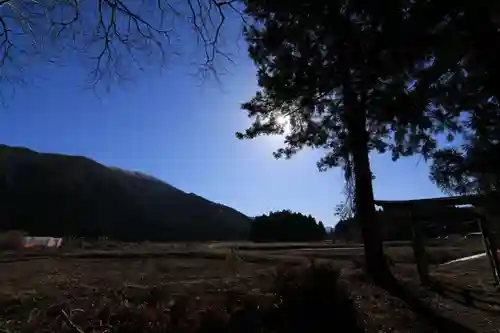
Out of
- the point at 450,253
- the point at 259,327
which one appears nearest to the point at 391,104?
the point at 259,327

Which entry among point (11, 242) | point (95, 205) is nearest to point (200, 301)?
point (11, 242)

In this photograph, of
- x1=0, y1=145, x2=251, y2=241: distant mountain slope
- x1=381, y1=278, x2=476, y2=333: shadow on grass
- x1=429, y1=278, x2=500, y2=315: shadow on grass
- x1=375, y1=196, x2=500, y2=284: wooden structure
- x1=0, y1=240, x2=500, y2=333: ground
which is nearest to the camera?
x1=0, y1=240, x2=500, y2=333: ground

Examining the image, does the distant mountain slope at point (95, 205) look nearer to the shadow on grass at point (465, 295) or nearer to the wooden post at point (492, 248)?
the wooden post at point (492, 248)

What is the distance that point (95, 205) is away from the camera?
62.7 m

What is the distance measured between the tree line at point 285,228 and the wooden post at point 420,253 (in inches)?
1171

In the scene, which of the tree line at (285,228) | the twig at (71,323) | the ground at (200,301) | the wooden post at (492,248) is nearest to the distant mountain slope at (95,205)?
the tree line at (285,228)

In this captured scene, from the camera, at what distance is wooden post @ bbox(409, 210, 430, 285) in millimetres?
10461

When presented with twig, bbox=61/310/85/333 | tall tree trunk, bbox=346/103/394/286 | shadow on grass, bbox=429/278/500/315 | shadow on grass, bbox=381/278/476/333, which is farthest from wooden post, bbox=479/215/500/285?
twig, bbox=61/310/85/333

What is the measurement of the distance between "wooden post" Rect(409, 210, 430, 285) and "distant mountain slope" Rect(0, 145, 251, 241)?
42.3 m

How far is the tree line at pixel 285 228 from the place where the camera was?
41688 mm

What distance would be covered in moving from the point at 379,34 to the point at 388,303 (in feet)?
15.7

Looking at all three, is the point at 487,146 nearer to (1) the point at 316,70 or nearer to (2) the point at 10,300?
(1) the point at 316,70

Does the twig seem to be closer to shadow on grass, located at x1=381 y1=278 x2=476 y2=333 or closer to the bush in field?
the bush in field

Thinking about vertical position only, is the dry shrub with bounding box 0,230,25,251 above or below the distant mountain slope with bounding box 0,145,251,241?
below
